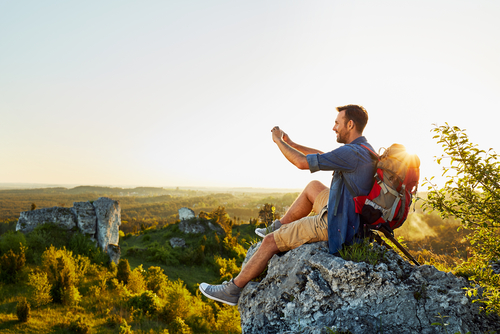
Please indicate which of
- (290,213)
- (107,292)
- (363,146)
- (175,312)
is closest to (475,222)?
(363,146)

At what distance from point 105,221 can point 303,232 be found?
17.3m

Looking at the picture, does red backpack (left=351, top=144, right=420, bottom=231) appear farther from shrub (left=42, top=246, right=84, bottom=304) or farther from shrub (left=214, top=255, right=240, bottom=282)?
shrub (left=214, top=255, right=240, bottom=282)

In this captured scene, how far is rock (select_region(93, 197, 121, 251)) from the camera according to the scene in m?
17.0

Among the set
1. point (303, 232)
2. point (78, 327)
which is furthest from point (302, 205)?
point (78, 327)

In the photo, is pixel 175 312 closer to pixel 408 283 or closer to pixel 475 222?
pixel 408 283

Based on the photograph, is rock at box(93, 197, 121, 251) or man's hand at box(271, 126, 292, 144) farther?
rock at box(93, 197, 121, 251)

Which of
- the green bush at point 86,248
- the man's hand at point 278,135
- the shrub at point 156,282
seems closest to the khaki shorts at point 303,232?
the man's hand at point 278,135

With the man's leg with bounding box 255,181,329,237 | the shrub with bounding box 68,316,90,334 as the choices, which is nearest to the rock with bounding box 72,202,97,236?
the shrub with bounding box 68,316,90,334

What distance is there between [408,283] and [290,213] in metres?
1.88

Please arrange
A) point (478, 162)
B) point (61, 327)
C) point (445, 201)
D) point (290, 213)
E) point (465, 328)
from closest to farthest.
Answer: point (478, 162) → point (445, 201) → point (465, 328) → point (290, 213) → point (61, 327)

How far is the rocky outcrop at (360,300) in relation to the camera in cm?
278

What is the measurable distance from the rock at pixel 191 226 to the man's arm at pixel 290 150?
1193 inches

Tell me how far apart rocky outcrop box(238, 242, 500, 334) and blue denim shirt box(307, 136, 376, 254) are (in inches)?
13.7

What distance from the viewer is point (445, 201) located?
2410 mm
